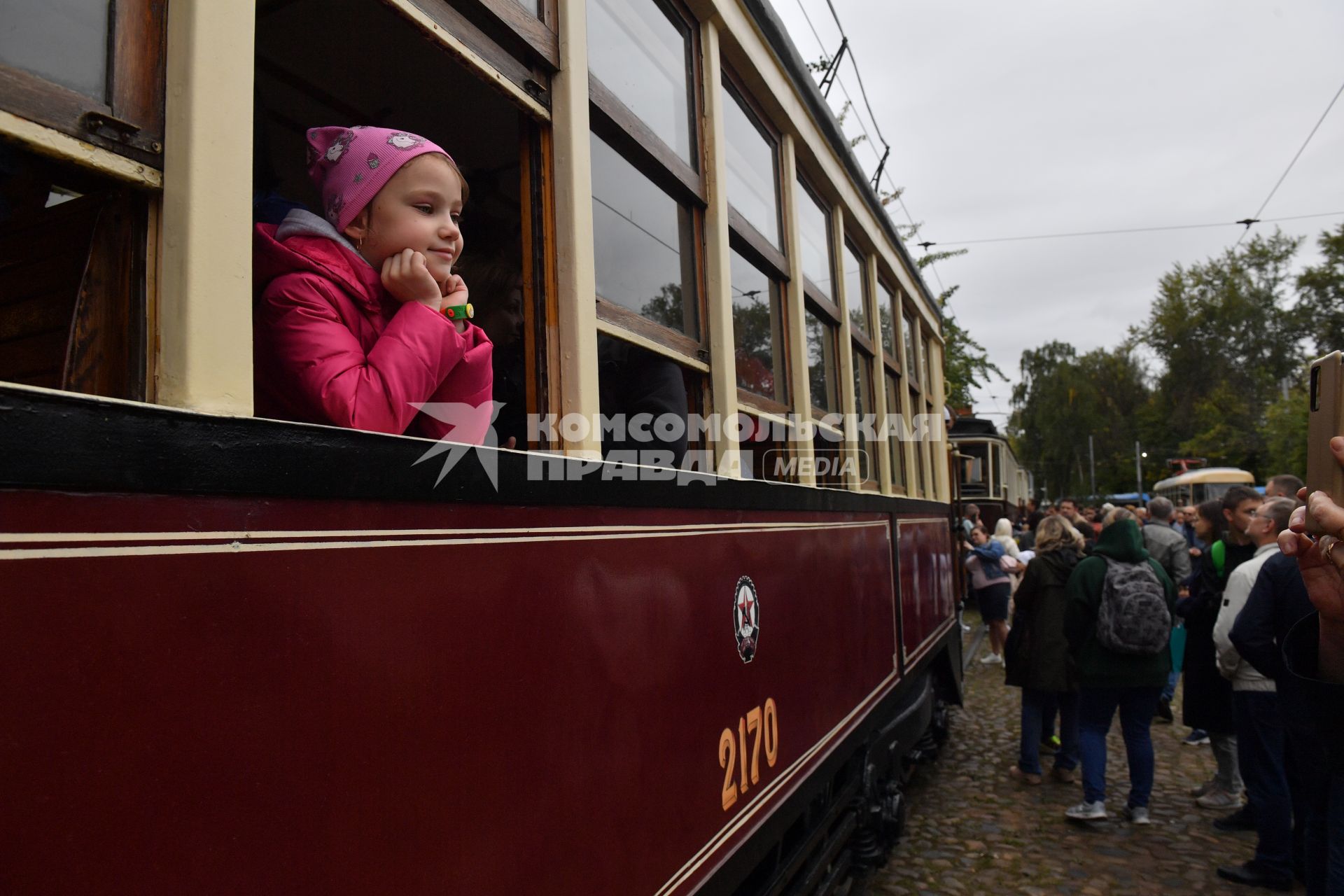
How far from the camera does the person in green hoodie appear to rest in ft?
14.3

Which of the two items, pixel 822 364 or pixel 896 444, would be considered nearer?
pixel 822 364

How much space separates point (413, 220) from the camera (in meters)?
1.32

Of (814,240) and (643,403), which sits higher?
(814,240)

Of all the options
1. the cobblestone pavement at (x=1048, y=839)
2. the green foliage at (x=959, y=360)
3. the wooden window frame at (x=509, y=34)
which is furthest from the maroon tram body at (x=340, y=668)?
the green foliage at (x=959, y=360)

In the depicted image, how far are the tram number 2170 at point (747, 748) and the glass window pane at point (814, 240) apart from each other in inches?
60.7

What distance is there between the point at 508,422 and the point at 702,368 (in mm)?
560


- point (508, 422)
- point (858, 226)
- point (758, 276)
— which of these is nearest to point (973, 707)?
point (858, 226)

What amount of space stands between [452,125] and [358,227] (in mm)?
1405

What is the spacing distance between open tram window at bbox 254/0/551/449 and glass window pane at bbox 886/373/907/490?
274cm

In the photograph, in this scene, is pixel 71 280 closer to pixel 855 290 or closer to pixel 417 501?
pixel 417 501

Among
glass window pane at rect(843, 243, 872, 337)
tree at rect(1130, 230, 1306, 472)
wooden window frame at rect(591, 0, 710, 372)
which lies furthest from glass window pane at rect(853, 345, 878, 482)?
tree at rect(1130, 230, 1306, 472)

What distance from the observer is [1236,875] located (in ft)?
12.7

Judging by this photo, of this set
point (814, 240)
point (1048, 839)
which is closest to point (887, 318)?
point (814, 240)

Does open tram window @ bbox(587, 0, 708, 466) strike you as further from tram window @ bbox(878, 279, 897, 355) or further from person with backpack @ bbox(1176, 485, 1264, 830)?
person with backpack @ bbox(1176, 485, 1264, 830)
